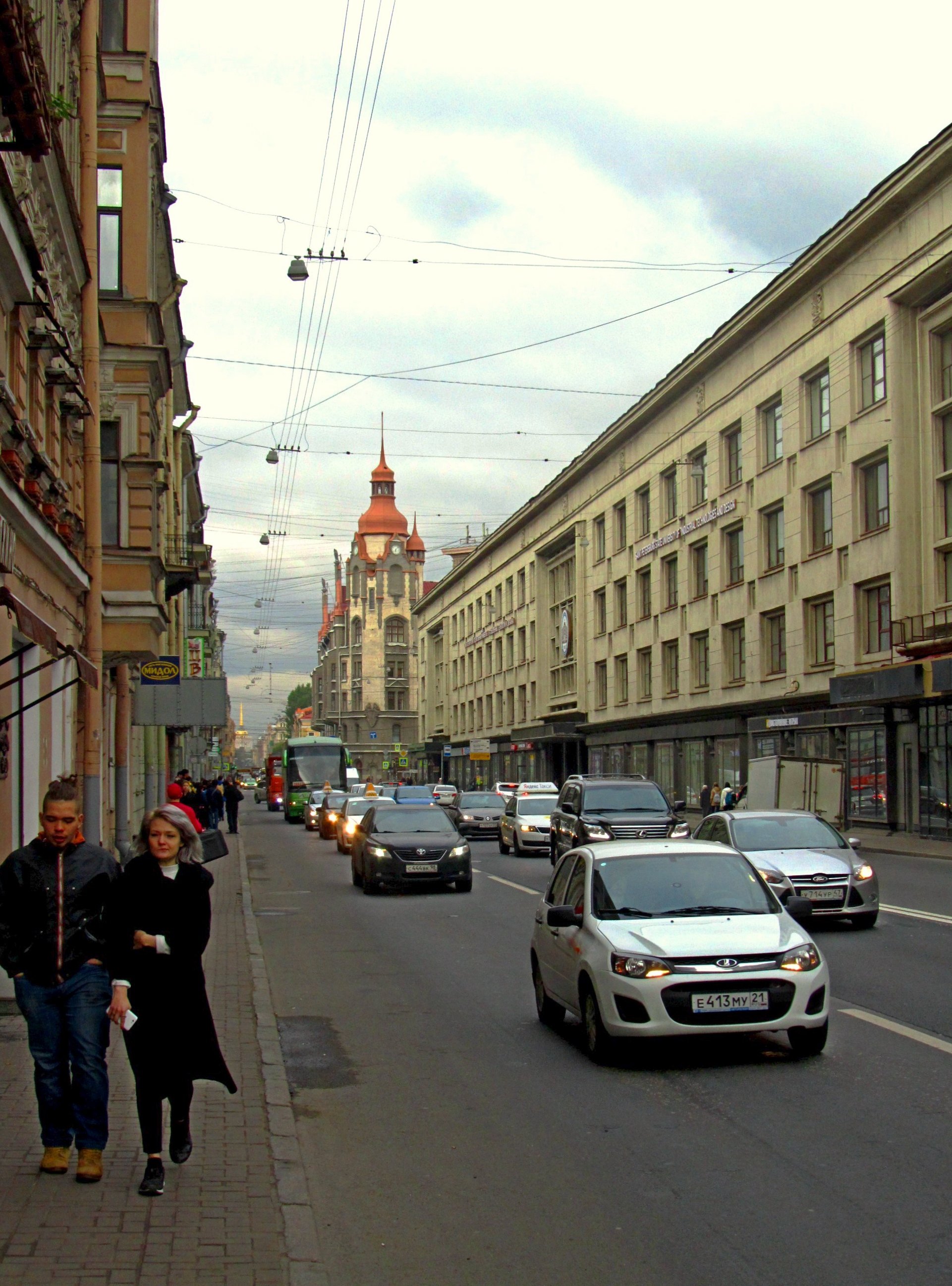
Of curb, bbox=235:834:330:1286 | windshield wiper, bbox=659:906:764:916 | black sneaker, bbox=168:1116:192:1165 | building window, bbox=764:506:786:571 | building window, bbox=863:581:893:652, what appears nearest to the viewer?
curb, bbox=235:834:330:1286

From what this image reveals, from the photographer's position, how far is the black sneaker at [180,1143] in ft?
20.8

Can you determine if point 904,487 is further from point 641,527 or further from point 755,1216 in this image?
point 755,1216

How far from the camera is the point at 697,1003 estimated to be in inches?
341

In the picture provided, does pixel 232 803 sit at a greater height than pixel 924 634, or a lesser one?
lesser

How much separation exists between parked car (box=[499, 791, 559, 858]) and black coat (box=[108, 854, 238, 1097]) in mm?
27976

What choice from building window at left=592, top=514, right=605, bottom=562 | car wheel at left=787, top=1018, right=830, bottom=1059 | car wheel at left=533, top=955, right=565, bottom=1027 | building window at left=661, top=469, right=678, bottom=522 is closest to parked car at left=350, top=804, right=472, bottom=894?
car wheel at left=533, top=955, right=565, bottom=1027

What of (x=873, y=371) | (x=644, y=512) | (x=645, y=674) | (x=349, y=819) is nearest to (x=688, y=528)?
(x=644, y=512)

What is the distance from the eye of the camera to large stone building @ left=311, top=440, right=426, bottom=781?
150375 mm

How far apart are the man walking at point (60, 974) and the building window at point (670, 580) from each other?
51.3 m

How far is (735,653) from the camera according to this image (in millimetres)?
50406

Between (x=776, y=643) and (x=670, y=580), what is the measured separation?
→ 11.2 metres

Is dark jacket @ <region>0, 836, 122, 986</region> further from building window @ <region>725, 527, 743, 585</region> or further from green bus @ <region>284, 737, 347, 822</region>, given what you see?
green bus @ <region>284, 737, 347, 822</region>

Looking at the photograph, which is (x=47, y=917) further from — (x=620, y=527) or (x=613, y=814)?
(x=620, y=527)

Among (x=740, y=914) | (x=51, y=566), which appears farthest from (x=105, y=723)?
(x=740, y=914)
